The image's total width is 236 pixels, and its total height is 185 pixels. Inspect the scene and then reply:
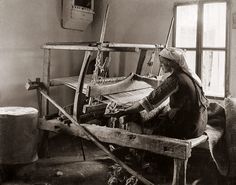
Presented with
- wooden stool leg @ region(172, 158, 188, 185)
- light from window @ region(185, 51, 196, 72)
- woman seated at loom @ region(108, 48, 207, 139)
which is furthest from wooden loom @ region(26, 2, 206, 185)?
light from window @ region(185, 51, 196, 72)

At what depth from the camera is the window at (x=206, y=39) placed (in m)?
5.51

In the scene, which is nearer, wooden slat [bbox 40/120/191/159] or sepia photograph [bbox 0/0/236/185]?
wooden slat [bbox 40/120/191/159]

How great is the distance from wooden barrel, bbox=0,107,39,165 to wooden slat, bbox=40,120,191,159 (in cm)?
59

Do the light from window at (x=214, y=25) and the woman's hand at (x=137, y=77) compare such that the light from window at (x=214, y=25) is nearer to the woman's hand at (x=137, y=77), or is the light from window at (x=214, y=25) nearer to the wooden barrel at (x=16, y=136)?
the woman's hand at (x=137, y=77)

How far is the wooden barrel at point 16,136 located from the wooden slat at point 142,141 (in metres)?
0.59

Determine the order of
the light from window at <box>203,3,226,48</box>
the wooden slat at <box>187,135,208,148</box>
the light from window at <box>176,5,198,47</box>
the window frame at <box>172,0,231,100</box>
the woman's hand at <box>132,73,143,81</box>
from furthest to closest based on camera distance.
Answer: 1. the light from window at <box>176,5,198,47</box>
2. the light from window at <box>203,3,226,48</box>
3. the window frame at <box>172,0,231,100</box>
4. the woman's hand at <box>132,73,143,81</box>
5. the wooden slat at <box>187,135,208,148</box>

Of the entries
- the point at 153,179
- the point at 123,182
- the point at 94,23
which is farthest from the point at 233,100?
the point at 94,23

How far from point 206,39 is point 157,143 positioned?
2714 millimetres

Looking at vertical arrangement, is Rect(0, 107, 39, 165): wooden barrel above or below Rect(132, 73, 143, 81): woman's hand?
below

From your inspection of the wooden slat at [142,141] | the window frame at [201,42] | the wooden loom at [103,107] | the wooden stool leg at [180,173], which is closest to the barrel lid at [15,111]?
the wooden loom at [103,107]

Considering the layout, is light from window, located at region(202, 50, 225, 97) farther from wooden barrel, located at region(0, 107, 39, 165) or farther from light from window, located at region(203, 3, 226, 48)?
wooden barrel, located at region(0, 107, 39, 165)

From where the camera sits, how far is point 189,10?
581 centimetres

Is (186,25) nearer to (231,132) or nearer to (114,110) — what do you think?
(231,132)

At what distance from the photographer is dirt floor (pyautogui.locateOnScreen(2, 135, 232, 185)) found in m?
4.53
